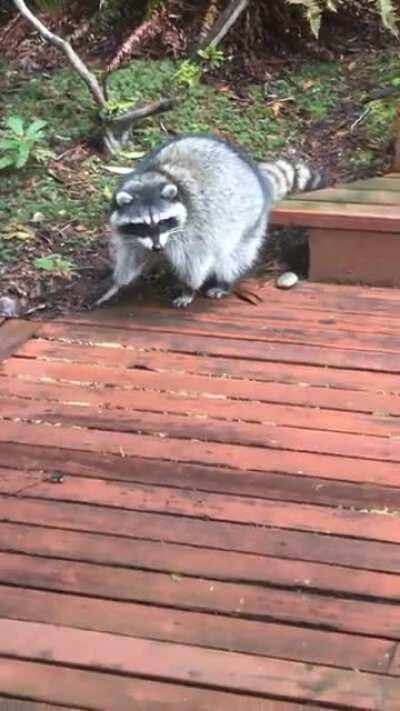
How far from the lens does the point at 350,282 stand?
4.03 m

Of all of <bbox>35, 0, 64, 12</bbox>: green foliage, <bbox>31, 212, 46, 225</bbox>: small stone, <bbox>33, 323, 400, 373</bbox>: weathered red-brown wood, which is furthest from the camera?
<bbox>35, 0, 64, 12</bbox>: green foliage

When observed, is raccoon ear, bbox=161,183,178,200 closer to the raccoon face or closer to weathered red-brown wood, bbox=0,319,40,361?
the raccoon face

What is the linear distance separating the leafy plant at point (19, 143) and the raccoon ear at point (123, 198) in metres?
0.80

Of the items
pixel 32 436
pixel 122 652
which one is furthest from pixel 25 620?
pixel 32 436

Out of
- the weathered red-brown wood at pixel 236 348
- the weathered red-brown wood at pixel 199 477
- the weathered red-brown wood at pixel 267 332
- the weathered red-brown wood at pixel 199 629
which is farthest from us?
the weathered red-brown wood at pixel 267 332

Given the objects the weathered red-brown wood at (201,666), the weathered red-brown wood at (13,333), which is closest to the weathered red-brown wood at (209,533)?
the weathered red-brown wood at (201,666)

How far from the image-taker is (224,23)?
16.4ft

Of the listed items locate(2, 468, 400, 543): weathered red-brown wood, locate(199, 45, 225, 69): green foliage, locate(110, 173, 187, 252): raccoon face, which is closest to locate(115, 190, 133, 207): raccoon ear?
locate(110, 173, 187, 252): raccoon face

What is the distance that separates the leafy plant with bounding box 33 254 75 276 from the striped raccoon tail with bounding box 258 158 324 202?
2.55 feet

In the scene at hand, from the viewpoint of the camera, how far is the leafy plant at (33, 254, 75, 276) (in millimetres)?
4066

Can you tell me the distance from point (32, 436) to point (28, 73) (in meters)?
2.48

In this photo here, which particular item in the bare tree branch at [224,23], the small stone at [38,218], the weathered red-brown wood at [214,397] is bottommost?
the weathered red-brown wood at [214,397]

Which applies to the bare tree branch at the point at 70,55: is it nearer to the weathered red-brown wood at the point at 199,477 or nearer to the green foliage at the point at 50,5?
the green foliage at the point at 50,5

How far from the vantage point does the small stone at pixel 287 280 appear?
4.01 metres
